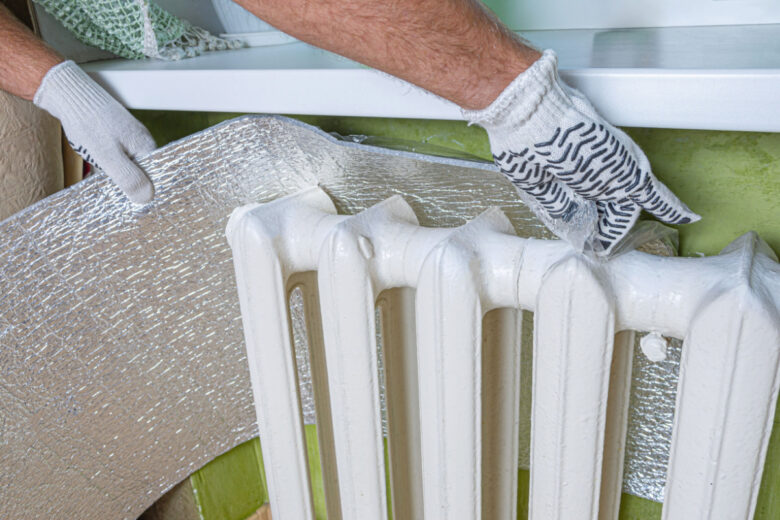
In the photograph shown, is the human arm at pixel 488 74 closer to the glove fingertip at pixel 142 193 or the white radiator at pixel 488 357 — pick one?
the white radiator at pixel 488 357

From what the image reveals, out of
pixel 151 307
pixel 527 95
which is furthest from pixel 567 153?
pixel 151 307

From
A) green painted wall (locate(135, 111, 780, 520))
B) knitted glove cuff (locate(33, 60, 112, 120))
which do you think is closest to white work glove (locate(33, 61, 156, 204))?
knitted glove cuff (locate(33, 60, 112, 120))

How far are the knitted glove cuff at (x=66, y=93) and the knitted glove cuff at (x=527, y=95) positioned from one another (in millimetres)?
415

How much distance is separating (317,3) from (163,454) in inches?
27.3

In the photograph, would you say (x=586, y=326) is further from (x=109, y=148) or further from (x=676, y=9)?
(x=109, y=148)

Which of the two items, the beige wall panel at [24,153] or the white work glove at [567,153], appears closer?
the white work glove at [567,153]

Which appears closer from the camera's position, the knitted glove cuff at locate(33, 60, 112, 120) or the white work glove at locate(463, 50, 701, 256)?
the white work glove at locate(463, 50, 701, 256)

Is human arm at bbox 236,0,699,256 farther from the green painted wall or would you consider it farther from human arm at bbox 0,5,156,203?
human arm at bbox 0,5,156,203

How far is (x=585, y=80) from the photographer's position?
17.5 inches

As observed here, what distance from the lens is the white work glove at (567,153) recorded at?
410 millimetres

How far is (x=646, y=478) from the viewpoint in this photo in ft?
2.31

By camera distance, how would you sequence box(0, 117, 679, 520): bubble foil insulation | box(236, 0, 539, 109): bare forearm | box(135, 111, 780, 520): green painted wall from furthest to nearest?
box(0, 117, 679, 520): bubble foil insulation
box(135, 111, 780, 520): green painted wall
box(236, 0, 539, 109): bare forearm

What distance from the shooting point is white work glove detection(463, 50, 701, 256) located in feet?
1.34

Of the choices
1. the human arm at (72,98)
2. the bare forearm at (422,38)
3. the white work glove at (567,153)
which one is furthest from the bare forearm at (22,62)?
the white work glove at (567,153)
